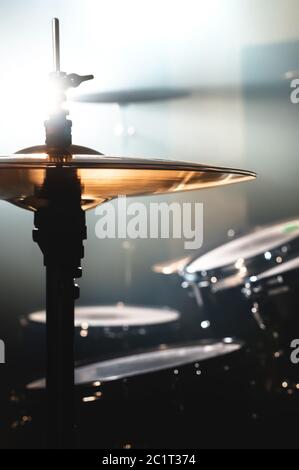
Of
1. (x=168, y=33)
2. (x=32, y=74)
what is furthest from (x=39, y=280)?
(x=168, y=33)

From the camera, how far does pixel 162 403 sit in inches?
43.7

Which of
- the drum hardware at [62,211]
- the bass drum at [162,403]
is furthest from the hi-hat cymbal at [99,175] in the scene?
the bass drum at [162,403]

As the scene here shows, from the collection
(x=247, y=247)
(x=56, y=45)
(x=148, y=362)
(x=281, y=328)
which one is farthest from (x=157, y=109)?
(x=56, y=45)

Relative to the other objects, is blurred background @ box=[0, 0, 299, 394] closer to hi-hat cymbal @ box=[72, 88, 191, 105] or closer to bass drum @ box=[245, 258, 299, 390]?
hi-hat cymbal @ box=[72, 88, 191, 105]

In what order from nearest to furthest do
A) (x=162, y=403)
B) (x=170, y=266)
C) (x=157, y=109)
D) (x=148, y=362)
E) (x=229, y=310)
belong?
(x=162, y=403)
(x=148, y=362)
(x=229, y=310)
(x=170, y=266)
(x=157, y=109)

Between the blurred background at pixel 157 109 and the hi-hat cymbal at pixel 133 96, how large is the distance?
0.06 feet

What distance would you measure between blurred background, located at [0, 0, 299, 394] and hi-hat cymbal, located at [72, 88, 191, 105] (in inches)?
0.7

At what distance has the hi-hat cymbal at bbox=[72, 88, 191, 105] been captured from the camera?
6.04 ft

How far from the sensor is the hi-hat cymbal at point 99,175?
0.71 metres

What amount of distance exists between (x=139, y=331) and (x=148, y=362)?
0.25 m

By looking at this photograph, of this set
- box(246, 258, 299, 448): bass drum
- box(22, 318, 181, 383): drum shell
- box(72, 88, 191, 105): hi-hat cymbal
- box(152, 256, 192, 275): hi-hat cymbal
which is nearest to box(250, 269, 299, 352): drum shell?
box(246, 258, 299, 448): bass drum

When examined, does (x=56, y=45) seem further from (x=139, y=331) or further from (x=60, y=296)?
(x=139, y=331)

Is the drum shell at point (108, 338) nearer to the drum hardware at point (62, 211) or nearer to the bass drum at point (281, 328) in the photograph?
the bass drum at point (281, 328)
